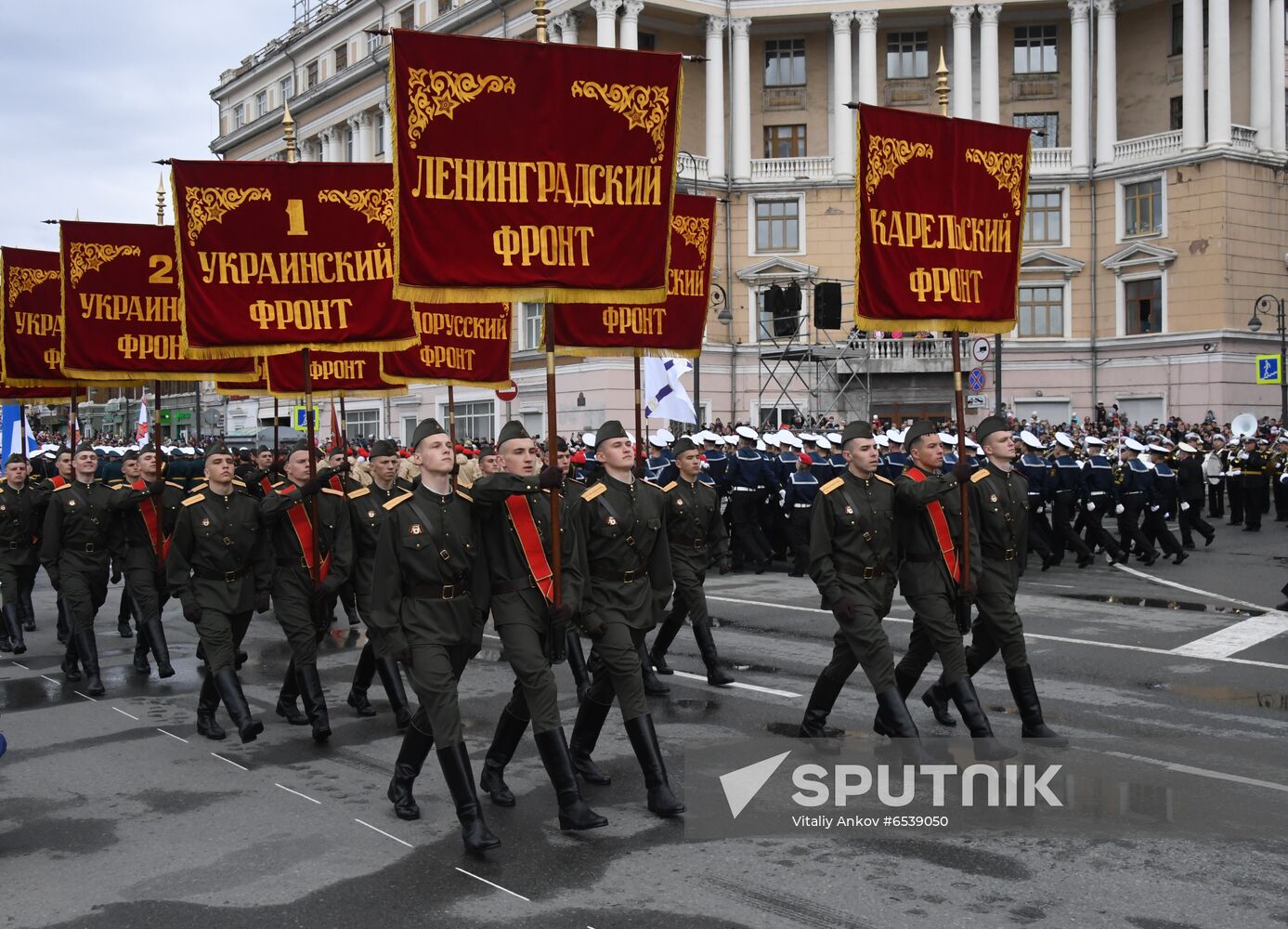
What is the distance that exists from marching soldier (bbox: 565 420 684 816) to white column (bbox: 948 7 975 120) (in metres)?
41.4

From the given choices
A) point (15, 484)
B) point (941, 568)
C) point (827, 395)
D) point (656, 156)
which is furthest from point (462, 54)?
point (827, 395)

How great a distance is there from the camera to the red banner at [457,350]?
45.9 feet

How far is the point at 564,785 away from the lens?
6363 mm

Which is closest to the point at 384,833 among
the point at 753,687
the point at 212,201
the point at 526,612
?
the point at 526,612

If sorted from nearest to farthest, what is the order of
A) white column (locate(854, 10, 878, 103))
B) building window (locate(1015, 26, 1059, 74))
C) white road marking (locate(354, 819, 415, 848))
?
1. white road marking (locate(354, 819, 415, 848))
2. white column (locate(854, 10, 878, 103))
3. building window (locate(1015, 26, 1059, 74))

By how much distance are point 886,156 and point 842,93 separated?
3884 cm

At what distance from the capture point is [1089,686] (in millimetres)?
9844

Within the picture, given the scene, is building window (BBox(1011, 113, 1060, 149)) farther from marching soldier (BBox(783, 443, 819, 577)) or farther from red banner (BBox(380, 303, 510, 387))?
red banner (BBox(380, 303, 510, 387))

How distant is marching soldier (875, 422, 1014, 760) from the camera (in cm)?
781

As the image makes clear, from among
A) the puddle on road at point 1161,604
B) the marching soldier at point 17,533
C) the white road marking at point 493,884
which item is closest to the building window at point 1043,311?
the puddle on road at point 1161,604

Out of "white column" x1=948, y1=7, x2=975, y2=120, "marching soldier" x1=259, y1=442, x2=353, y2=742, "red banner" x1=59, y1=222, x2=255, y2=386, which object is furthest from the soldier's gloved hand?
"white column" x1=948, y1=7, x2=975, y2=120

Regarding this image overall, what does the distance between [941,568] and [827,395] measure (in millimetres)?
35388

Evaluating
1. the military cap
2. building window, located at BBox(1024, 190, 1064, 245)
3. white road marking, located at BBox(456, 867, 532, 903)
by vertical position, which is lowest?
white road marking, located at BBox(456, 867, 532, 903)

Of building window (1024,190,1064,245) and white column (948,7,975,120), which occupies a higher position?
white column (948,7,975,120)
